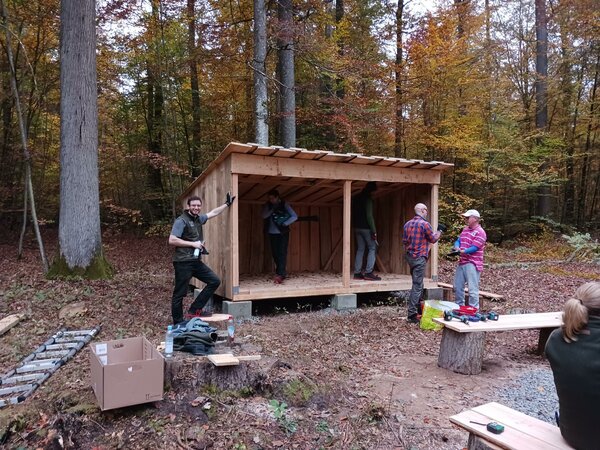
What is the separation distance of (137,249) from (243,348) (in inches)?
382

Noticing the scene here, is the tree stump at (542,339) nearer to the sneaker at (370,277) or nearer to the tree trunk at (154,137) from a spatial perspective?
the sneaker at (370,277)

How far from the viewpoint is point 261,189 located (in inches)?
331

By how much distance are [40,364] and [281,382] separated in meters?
2.57

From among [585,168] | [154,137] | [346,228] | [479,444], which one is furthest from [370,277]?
[585,168]

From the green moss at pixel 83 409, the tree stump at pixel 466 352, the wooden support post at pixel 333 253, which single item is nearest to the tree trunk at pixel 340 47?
the wooden support post at pixel 333 253

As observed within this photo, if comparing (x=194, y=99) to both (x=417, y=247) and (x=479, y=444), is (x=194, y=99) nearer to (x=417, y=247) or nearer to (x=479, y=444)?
(x=417, y=247)

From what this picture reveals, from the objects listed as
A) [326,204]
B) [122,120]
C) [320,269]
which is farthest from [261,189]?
[122,120]

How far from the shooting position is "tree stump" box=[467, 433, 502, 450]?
93.0 inches

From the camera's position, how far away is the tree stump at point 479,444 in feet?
7.75

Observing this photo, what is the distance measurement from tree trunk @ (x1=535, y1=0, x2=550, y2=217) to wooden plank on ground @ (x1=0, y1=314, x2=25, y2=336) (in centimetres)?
1562

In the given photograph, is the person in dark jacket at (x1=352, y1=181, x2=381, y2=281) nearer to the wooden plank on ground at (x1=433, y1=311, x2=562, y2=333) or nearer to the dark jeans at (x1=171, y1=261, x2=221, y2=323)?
the wooden plank on ground at (x1=433, y1=311, x2=562, y2=333)

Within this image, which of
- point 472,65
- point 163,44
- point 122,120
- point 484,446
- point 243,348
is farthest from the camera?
point 122,120

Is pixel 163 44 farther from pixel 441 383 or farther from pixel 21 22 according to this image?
pixel 441 383

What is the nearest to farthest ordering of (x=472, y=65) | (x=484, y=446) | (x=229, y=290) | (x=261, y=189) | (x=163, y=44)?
(x=484, y=446) < (x=229, y=290) < (x=261, y=189) < (x=163, y=44) < (x=472, y=65)
